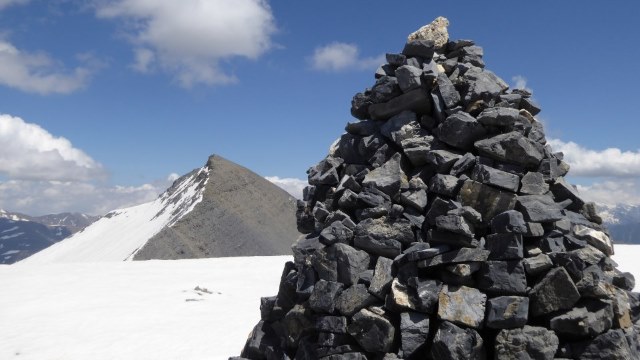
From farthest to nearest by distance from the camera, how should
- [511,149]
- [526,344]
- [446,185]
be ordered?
[511,149] < [446,185] < [526,344]

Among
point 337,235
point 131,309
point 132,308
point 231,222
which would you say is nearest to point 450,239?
point 337,235

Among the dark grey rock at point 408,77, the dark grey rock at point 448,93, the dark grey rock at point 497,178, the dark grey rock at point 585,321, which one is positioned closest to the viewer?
the dark grey rock at point 585,321

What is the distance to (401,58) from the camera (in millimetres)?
11922

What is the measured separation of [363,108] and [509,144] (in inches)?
160

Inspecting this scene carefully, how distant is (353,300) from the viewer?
30.5 ft

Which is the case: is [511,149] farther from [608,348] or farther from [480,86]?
[608,348]

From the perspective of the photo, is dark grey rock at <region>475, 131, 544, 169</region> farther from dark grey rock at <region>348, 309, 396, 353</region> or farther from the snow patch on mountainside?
the snow patch on mountainside

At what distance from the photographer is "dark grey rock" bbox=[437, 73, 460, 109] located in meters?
10.5

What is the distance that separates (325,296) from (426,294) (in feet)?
6.67

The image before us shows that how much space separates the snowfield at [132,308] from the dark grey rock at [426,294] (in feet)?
26.0

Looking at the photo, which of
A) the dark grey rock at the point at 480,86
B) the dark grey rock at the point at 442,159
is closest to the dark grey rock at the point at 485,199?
the dark grey rock at the point at 442,159

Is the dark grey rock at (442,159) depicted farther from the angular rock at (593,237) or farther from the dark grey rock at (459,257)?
the angular rock at (593,237)

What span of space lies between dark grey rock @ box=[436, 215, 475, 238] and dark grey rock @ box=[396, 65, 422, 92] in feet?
11.6

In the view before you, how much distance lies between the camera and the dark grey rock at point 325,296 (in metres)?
9.48
